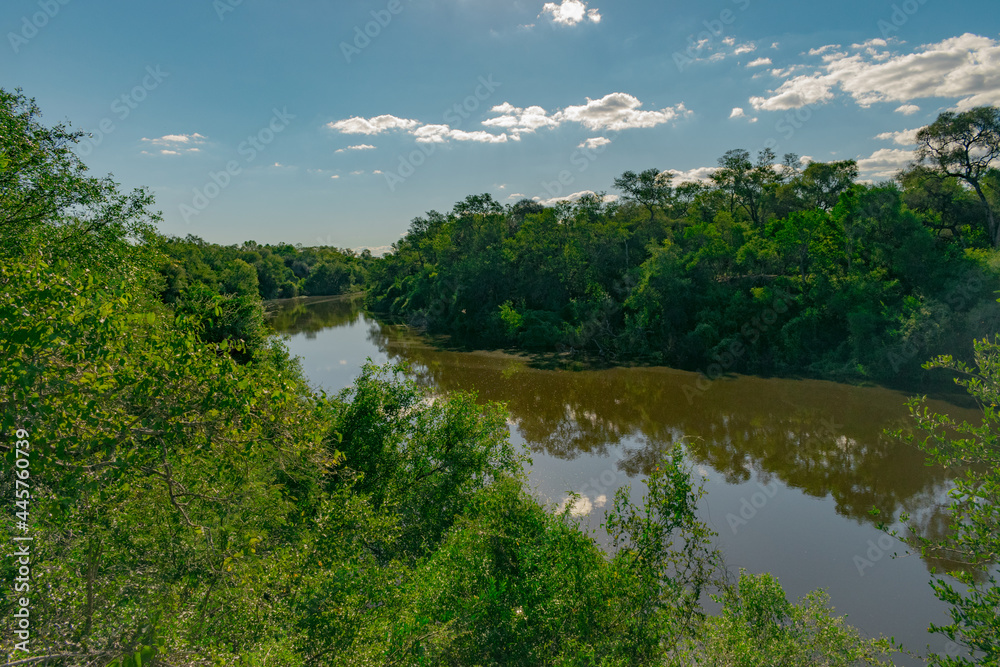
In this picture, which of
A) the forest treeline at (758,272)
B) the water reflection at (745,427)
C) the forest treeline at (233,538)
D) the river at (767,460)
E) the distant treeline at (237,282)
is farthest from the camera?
the forest treeline at (758,272)

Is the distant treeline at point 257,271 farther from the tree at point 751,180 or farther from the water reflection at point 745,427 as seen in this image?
the tree at point 751,180

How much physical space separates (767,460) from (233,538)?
1795 cm

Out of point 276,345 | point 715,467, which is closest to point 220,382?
point 276,345

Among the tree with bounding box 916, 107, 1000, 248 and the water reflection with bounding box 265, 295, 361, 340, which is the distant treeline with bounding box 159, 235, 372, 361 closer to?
the water reflection with bounding box 265, 295, 361, 340

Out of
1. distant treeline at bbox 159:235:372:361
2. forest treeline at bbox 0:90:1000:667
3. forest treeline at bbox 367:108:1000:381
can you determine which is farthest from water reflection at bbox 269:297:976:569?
distant treeline at bbox 159:235:372:361

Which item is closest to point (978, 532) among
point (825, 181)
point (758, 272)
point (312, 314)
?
point (758, 272)

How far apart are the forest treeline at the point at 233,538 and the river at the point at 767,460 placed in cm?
377

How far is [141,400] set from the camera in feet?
15.4

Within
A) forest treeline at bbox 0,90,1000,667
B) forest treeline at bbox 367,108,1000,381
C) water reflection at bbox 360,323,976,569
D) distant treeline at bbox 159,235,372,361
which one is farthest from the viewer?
forest treeline at bbox 367,108,1000,381

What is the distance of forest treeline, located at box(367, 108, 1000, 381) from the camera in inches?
1006

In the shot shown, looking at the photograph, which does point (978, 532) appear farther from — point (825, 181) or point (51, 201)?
point (825, 181)

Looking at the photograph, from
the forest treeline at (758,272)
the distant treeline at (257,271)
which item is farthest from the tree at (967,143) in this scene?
the distant treeline at (257,271)

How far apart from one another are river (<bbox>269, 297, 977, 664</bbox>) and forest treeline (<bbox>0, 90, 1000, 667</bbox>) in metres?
3.77

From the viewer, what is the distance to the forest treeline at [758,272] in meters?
25.5
